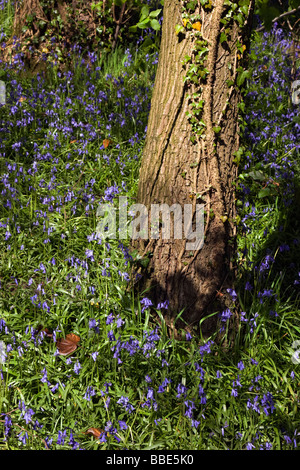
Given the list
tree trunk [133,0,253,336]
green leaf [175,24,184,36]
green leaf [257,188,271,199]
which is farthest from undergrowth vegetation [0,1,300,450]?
green leaf [175,24,184,36]

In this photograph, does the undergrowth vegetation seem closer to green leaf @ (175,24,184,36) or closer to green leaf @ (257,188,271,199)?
green leaf @ (257,188,271,199)

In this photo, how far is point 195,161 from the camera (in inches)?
109

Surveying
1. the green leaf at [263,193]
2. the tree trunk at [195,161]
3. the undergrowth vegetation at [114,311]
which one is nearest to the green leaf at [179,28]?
the tree trunk at [195,161]

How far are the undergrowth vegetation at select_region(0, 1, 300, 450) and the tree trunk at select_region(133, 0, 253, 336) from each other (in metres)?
0.13

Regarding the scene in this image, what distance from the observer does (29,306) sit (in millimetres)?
3035

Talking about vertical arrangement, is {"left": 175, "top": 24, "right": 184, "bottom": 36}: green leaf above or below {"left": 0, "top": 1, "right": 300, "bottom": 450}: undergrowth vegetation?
above

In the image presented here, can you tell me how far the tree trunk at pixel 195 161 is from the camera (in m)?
2.68

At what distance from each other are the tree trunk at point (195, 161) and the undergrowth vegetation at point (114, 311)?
13 cm

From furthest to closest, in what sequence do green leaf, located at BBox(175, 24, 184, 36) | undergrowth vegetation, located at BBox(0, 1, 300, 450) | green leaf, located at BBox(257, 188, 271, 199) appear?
1. green leaf, located at BBox(257, 188, 271, 199)
2. green leaf, located at BBox(175, 24, 184, 36)
3. undergrowth vegetation, located at BBox(0, 1, 300, 450)

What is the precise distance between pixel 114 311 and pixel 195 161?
3.35 feet

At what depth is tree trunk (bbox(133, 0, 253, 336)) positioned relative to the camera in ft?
8.80

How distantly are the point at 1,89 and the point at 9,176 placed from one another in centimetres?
128

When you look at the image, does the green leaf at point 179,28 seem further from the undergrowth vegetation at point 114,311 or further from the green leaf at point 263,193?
the green leaf at point 263,193

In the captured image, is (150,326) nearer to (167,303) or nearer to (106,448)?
(167,303)
